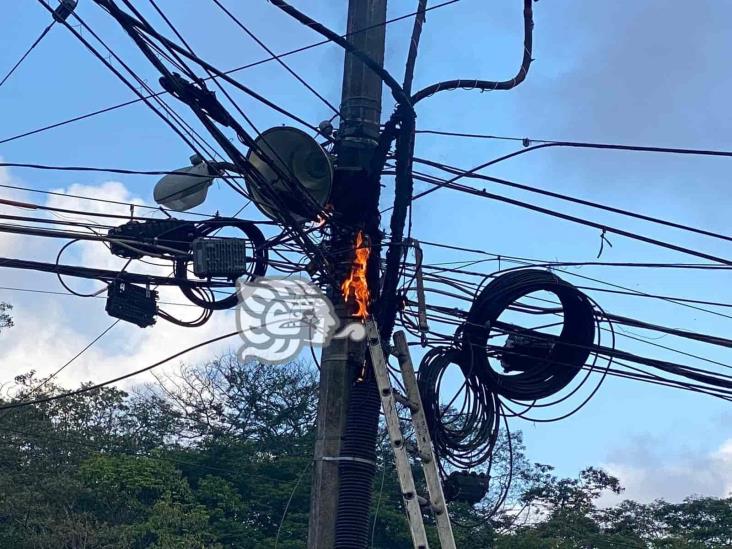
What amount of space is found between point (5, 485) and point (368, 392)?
72.9 feet

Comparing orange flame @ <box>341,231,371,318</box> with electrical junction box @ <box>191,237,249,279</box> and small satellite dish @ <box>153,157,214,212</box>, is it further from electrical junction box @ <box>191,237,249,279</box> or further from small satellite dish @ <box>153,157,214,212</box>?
small satellite dish @ <box>153,157,214,212</box>

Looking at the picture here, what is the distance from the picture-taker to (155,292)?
26.5 ft

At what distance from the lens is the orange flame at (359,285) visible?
723 centimetres

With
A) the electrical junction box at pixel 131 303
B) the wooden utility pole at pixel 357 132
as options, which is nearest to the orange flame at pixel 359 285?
the wooden utility pole at pixel 357 132

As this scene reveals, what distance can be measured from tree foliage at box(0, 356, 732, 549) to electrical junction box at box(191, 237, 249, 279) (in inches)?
701

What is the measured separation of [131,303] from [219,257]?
999 mm

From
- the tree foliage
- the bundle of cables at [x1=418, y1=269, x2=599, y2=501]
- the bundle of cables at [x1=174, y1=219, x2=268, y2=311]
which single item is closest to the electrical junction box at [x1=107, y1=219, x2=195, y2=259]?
the bundle of cables at [x1=174, y1=219, x2=268, y2=311]

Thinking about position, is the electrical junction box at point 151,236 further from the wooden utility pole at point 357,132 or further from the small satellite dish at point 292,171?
the wooden utility pole at point 357,132

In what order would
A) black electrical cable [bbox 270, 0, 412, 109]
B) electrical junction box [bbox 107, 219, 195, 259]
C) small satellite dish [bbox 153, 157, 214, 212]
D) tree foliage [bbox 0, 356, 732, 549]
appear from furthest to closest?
tree foliage [bbox 0, 356, 732, 549] → small satellite dish [bbox 153, 157, 214, 212] → electrical junction box [bbox 107, 219, 195, 259] → black electrical cable [bbox 270, 0, 412, 109]

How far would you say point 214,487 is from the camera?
93.7 feet

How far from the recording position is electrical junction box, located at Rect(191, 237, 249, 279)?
24.4 feet

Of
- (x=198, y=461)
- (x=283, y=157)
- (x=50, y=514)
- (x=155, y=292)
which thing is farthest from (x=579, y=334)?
(x=198, y=461)

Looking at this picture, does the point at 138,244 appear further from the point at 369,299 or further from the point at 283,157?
the point at 369,299

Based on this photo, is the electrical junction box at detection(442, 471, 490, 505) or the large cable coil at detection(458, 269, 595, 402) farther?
the large cable coil at detection(458, 269, 595, 402)
